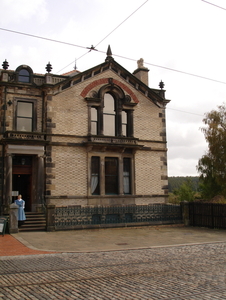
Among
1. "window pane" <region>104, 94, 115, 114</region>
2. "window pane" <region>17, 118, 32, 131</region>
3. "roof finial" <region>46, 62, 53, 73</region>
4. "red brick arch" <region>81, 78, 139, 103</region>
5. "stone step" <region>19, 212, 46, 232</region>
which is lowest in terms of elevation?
"stone step" <region>19, 212, 46, 232</region>

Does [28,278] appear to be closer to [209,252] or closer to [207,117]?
[209,252]

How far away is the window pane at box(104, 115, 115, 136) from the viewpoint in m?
25.0

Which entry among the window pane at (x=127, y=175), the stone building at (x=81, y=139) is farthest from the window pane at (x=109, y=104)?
the window pane at (x=127, y=175)

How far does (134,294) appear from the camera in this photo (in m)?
7.12

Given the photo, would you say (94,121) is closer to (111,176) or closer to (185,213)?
(111,176)

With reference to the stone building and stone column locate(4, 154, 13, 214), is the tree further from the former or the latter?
stone column locate(4, 154, 13, 214)

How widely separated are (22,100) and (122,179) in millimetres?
8795

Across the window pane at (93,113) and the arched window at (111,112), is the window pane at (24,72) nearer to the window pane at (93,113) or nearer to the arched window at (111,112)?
the arched window at (111,112)

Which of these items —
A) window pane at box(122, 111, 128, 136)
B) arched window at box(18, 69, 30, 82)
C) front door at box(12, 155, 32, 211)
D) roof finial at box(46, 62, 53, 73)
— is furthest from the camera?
window pane at box(122, 111, 128, 136)

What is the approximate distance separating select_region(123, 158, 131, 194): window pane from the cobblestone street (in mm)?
12482

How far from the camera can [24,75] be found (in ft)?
76.3

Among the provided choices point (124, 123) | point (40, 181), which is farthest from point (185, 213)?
point (40, 181)

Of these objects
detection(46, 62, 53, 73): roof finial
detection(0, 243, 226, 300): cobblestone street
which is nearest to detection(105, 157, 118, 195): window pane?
detection(46, 62, 53, 73): roof finial

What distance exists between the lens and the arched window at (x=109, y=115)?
986 inches
